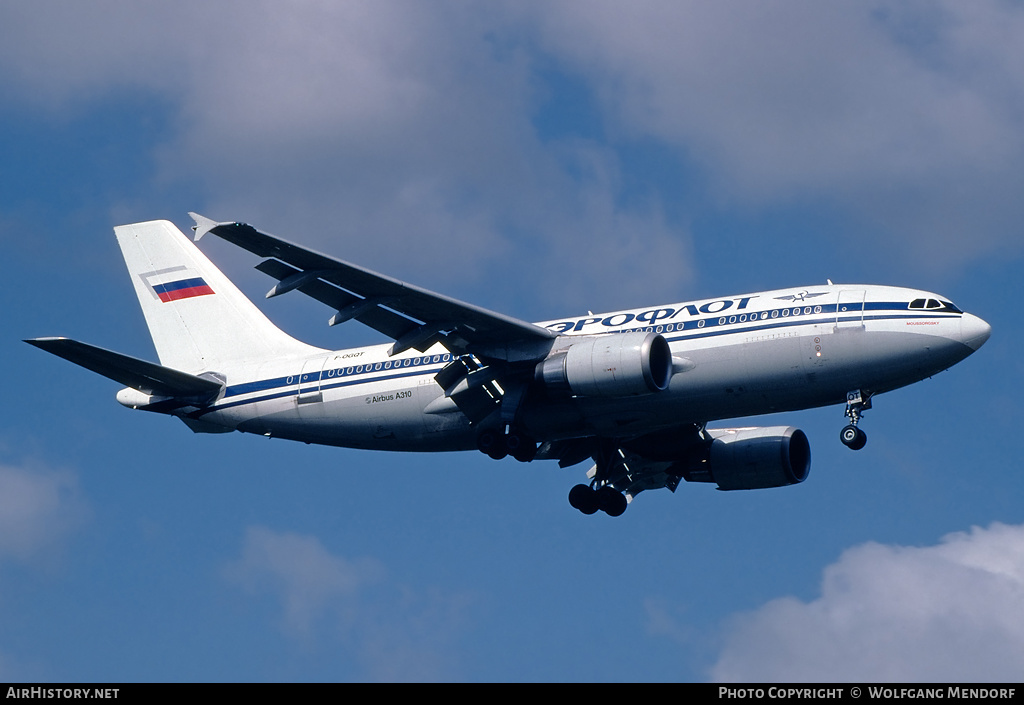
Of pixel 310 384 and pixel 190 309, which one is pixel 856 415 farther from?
pixel 190 309

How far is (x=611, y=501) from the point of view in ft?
147

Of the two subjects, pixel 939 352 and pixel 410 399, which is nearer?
pixel 939 352

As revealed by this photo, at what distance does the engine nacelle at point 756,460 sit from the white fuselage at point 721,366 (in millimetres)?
4914

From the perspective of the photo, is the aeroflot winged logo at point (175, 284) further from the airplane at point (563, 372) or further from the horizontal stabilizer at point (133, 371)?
the horizontal stabilizer at point (133, 371)

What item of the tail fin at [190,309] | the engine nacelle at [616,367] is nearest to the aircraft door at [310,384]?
the tail fin at [190,309]

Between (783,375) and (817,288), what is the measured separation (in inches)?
120

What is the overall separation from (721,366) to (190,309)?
19.2m

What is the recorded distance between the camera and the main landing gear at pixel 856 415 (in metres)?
37.0

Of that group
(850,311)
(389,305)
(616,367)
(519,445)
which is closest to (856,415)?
(850,311)

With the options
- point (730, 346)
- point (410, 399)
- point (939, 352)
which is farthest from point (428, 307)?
point (939, 352)

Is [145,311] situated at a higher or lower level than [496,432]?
higher
